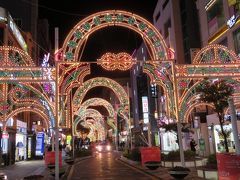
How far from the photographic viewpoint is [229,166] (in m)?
11.4

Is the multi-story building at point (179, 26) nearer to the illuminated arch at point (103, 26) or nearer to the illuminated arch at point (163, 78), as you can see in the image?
the illuminated arch at point (163, 78)

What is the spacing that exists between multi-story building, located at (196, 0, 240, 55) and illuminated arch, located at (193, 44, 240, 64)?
31.5 feet

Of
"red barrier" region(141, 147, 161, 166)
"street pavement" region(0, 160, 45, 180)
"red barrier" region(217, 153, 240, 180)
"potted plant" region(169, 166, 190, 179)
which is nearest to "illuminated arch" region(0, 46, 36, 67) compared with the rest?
"street pavement" region(0, 160, 45, 180)

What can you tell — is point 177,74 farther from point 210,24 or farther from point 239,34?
point 210,24

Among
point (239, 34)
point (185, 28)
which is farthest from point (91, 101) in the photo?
point (239, 34)

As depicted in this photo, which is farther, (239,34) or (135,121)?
(135,121)

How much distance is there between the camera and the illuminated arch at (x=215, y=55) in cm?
1956

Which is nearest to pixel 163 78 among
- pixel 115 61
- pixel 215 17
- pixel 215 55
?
pixel 115 61

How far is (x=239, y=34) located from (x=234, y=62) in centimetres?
1323

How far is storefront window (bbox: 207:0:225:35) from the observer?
35.0m

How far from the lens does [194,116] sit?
39.6 m

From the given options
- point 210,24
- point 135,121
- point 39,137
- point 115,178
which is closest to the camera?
point 115,178

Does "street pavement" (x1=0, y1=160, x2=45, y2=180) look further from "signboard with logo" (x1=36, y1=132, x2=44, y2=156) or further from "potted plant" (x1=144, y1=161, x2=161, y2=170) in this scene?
"signboard with logo" (x1=36, y1=132, x2=44, y2=156)

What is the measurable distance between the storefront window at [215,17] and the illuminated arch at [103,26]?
62.3 ft
